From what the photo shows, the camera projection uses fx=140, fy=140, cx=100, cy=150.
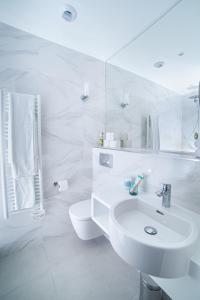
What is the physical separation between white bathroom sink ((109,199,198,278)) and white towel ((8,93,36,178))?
0.98 metres

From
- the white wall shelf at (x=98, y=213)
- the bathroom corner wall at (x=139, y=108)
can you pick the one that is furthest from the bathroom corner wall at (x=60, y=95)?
the white wall shelf at (x=98, y=213)

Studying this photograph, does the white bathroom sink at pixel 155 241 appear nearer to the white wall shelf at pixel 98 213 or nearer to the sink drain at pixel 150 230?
the sink drain at pixel 150 230

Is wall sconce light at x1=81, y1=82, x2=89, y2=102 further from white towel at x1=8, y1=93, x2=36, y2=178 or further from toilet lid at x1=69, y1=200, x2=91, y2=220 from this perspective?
toilet lid at x1=69, y1=200, x2=91, y2=220

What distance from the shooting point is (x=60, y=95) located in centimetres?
167

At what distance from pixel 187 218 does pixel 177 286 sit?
0.34 meters

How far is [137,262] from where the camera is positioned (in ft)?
2.19

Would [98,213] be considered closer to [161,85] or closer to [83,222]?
[83,222]

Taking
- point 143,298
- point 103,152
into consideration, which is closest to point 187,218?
point 143,298

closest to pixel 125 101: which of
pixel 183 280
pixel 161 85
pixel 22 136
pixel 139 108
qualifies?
pixel 139 108

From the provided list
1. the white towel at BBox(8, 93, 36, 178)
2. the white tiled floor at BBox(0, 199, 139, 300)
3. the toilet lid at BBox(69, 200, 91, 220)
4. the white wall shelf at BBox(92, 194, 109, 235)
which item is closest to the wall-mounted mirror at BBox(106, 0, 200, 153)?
the white wall shelf at BBox(92, 194, 109, 235)

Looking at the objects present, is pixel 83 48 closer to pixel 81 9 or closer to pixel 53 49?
pixel 53 49

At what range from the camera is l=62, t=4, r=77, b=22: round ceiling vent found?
1187mm

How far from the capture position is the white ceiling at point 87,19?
1173mm

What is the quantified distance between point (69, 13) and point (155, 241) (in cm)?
189
